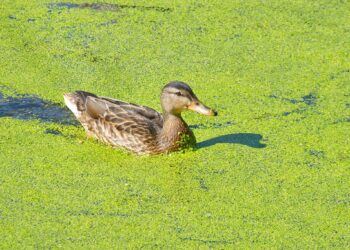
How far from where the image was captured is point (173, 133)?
6.55 metres

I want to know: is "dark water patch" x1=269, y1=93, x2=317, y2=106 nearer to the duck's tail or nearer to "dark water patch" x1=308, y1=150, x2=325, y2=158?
"dark water patch" x1=308, y1=150, x2=325, y2=158

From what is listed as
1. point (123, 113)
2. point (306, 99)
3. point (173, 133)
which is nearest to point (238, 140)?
point (173, 133)

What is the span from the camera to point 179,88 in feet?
21.4

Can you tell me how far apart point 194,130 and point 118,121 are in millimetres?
660

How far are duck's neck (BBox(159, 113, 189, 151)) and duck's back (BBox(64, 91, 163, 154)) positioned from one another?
6cm

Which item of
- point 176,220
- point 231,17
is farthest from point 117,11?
point 176,220

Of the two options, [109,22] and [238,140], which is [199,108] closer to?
[238,140]

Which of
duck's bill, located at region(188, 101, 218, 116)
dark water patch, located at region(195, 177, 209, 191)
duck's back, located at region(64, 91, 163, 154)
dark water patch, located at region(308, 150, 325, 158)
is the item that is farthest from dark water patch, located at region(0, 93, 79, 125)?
dark water patch, located at region(308, 150, 325, 158)

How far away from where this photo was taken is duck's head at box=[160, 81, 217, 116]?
653cm

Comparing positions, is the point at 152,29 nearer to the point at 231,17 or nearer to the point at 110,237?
the point at 231,17

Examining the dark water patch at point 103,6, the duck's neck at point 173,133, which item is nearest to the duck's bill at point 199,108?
the duck's neck at point 173,133

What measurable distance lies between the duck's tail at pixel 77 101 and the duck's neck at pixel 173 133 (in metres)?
0.74

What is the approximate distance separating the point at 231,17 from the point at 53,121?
9.02 feet

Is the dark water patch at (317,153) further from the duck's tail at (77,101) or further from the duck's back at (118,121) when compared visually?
the duck's tail at (77,101)
